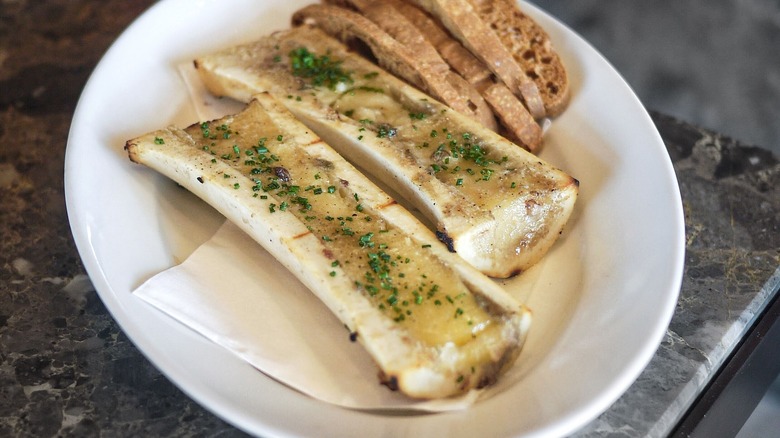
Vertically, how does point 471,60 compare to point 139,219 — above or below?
above

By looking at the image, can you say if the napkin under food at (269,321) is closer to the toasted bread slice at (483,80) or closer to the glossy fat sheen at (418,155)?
the glossy fat sheen at (418,155)

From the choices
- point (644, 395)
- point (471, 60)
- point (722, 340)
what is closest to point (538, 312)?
point (644, 395)

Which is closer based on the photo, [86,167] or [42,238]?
[86,167]

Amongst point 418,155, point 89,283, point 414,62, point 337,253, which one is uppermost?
point 414,62

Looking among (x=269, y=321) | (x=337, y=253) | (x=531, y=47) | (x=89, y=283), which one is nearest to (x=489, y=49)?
(x=531, y=47)

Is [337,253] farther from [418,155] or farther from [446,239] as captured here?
[418,155]

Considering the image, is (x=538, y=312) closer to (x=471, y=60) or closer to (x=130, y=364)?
(x=471, y=60)

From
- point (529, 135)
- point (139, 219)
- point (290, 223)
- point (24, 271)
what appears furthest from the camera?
point (529, 135)
